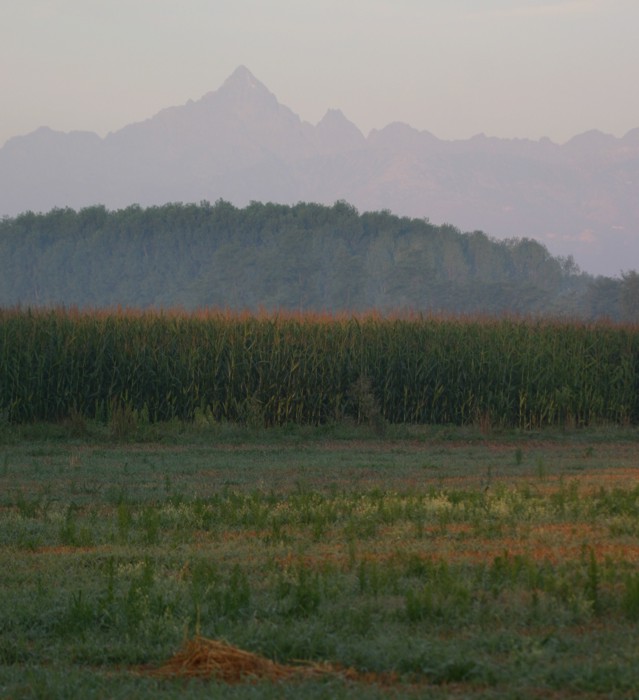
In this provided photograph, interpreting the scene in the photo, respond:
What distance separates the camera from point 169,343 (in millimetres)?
24812

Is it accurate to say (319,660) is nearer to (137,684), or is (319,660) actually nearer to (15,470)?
(137,684)

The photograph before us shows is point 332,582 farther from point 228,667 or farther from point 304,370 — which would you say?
point 304,370

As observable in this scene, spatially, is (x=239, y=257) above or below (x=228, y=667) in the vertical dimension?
above

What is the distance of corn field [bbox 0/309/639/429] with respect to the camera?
2375 cm

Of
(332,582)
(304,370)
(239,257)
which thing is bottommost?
(332,582)

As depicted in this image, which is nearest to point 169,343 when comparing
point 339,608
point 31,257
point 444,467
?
point 444,467

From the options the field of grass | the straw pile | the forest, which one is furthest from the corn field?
the forest

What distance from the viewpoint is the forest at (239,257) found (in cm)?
10006

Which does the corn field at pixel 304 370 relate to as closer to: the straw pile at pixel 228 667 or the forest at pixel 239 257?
the straw pile at pixel 228 667

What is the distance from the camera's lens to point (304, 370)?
24.9 m

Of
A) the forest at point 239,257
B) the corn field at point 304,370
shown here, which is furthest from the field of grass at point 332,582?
the forest at point 239,257

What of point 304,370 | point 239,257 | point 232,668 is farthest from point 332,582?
point 239,257

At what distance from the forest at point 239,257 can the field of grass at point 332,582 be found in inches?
3348

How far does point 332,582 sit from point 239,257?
323 feet
